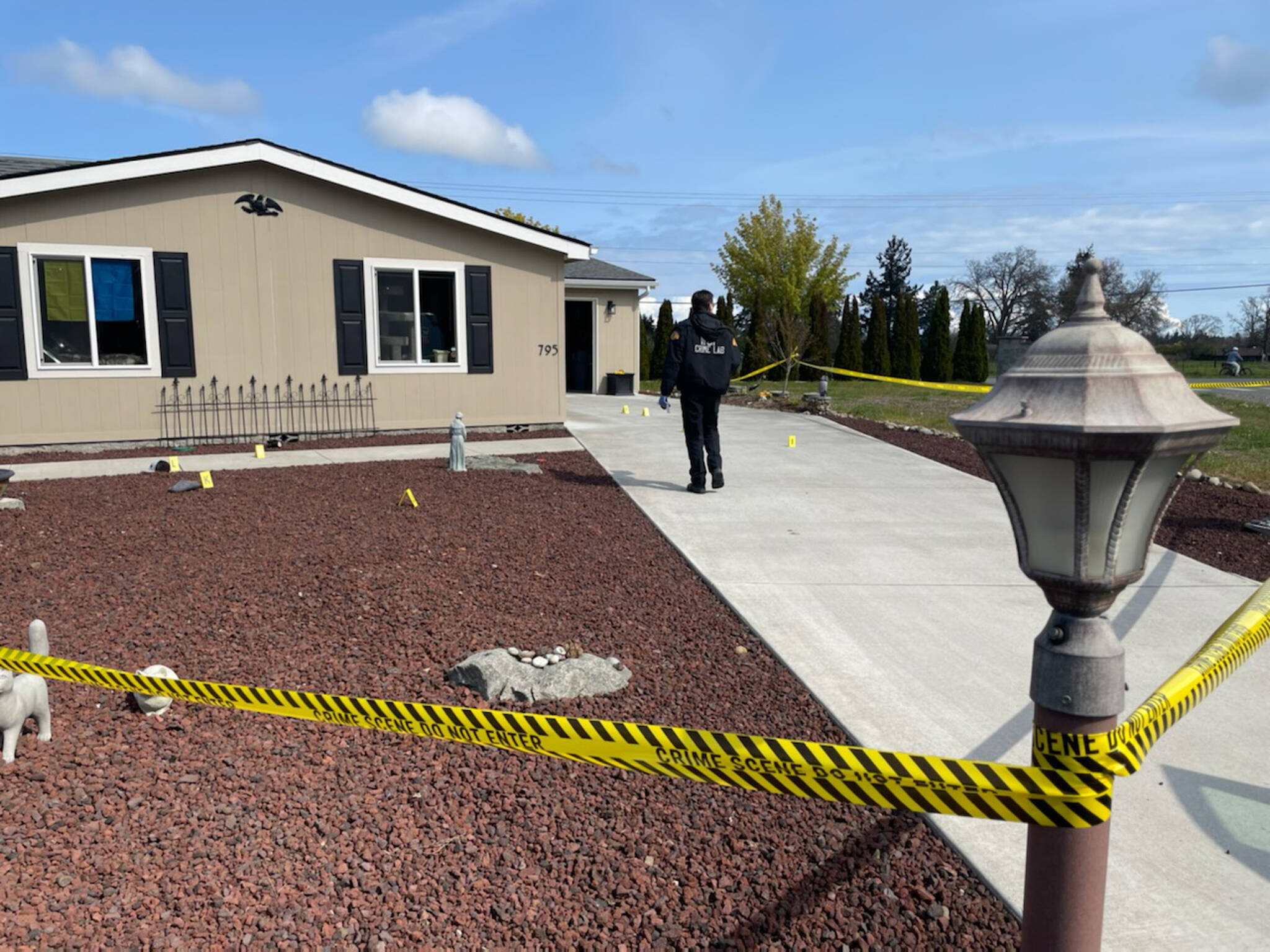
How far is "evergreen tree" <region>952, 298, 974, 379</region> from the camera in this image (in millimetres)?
33844

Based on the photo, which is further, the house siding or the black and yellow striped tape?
the house siding

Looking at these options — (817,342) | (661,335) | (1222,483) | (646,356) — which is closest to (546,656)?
(1222,483)

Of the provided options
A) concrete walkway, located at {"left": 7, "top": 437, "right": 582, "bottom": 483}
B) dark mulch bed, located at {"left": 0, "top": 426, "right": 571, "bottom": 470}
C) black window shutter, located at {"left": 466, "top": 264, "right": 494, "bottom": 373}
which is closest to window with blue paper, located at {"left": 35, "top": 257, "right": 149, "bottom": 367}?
dark mulch bed, located at {"left": 0, "top": 426, "right": 571, "bottom": 470}

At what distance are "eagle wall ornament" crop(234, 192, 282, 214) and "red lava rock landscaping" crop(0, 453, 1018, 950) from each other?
742 cm

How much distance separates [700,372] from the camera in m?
8.27

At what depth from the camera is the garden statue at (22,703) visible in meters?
3.25

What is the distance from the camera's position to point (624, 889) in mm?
2748

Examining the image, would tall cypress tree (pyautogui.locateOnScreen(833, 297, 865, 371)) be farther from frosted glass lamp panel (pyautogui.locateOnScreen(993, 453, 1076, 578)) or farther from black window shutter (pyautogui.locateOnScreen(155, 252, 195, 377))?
frosted glass lamp panel (pyautogui.locateOnScreen(993, 453, 1076, 578))

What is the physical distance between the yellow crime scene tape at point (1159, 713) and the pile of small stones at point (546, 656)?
2.43 m

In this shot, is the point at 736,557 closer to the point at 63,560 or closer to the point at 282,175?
the point at 63,560

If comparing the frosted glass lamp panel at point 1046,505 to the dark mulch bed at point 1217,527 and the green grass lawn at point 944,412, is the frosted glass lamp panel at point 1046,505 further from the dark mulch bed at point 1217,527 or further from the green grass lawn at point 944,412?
the dark mulch bed at point 1217,527

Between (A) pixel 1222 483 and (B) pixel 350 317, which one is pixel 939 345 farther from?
(B) pixel 350 317

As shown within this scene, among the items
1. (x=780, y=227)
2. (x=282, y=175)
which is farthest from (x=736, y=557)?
(x=780, y=227)

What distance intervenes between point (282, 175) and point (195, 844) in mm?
10872
